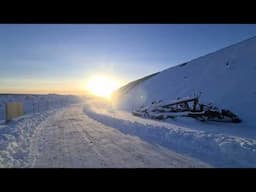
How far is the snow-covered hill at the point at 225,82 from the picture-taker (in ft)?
48.4

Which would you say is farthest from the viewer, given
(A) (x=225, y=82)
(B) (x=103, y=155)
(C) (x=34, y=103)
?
(C) (x=34, y=103)

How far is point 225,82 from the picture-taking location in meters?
18.0

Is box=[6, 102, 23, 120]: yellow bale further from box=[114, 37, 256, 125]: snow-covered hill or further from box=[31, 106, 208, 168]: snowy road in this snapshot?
box=[114, 37, 256, 125]: snow-covered hill

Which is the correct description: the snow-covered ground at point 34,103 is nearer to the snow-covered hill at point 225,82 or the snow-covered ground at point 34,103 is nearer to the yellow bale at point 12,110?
the yellow bale at point 12,110

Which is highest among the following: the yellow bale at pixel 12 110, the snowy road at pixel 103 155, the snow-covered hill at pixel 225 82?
the snow-covered hill at pixel 225 82

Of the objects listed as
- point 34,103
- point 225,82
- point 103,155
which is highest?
point 225,82

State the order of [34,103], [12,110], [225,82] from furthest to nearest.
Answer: [34,103]
[225,82]
[12,110]

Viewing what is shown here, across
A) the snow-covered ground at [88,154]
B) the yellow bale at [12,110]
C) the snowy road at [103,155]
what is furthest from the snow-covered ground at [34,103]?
the snowy road at [103,155]

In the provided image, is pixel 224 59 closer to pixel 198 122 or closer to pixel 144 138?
pixel 198 122

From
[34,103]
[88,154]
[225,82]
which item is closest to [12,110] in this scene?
[88,154]

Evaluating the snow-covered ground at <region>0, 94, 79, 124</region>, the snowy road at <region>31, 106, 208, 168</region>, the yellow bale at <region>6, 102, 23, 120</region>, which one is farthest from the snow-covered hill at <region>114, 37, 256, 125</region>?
the snow-covered ground at <region>0, 94, 79, 124</region>

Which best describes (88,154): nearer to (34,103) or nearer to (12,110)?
(12,110)
